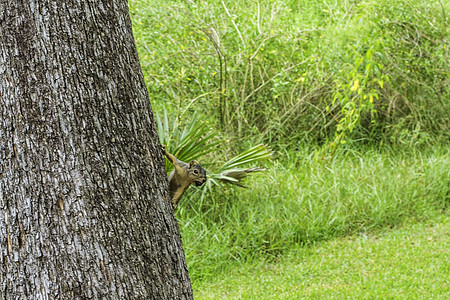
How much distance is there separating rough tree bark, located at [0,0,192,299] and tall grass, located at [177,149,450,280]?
299cm

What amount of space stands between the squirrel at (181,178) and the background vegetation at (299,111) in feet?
7.23

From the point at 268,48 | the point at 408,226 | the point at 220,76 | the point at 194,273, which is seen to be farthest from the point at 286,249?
the point at 268,48

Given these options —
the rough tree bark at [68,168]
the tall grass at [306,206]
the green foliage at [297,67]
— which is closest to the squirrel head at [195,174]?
the rough tree bark at [68,168]

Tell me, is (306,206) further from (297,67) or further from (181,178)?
(181,178)

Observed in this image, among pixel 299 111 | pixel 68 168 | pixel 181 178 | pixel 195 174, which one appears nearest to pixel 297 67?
pixel 299 111

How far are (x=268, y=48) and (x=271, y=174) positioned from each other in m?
1.69

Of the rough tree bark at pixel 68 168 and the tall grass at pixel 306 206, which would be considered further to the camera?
the tall grass at pixel 306 206

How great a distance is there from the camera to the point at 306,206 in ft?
18.5

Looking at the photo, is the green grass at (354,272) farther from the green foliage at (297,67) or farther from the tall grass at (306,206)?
the green foliage at (297,67)

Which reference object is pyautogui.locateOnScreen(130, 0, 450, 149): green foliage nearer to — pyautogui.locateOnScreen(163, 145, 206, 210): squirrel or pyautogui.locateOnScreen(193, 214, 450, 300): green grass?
pyautogui.locateOnScreen(193, 214, 450, 300): green grass

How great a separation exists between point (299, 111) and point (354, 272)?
2.94 m

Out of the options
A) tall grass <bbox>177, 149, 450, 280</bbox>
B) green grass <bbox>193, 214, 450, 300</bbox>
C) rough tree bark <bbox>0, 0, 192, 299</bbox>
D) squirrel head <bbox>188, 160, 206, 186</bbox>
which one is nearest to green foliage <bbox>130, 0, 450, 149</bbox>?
tall grass <bbox>177, 149, 450, 280</bbox>

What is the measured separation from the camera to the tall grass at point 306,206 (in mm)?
5121

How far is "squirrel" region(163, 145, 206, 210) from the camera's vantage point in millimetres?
2531
